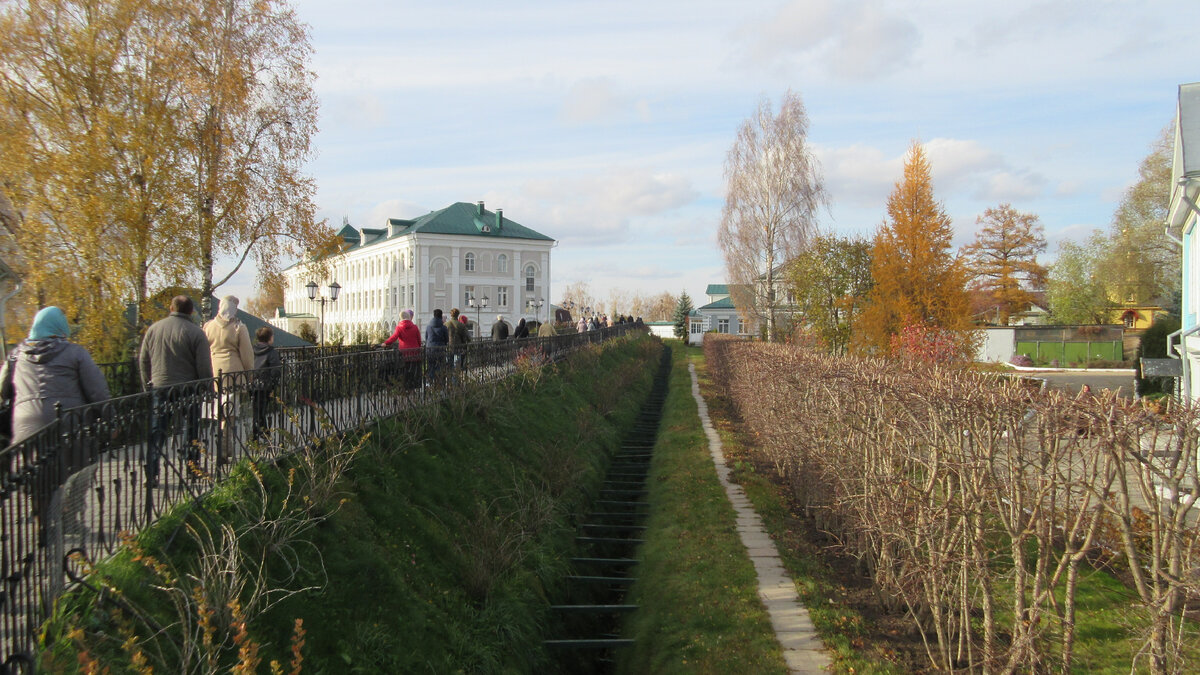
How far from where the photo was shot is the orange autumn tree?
923 inches

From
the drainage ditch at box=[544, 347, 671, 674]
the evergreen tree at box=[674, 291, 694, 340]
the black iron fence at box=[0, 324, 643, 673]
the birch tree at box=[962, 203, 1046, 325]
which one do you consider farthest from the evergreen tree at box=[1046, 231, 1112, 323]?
the black iron fence at box=[0, 324, 643, 673]

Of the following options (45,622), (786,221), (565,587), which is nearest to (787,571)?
(565,587)

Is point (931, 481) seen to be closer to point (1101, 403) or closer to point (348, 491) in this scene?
point (1101, 403)

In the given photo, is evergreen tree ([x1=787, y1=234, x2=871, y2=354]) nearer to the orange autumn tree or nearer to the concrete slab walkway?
the orange autumn tree

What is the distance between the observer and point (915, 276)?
23.7m

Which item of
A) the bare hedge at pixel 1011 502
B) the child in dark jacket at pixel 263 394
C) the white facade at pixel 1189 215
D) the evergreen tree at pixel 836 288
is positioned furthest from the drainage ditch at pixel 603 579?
the evergreen tree at pixel 836 288

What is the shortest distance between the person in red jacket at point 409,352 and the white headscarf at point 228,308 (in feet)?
9.47

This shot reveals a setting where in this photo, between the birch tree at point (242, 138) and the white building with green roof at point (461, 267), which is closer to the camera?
the birch tree at point (242, 138)

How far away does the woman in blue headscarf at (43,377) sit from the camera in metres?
5.27

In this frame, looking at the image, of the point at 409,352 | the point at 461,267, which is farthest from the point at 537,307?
the point at 409,352

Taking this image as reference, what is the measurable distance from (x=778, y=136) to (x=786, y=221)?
12.9ft

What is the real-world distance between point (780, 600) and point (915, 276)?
18.5m

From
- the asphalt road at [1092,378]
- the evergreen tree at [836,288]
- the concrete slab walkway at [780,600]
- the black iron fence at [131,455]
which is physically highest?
the evergreen tree at [836,288]

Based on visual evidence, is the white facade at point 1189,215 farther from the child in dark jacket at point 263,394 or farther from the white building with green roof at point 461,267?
the white building with green roof at point 461,267
